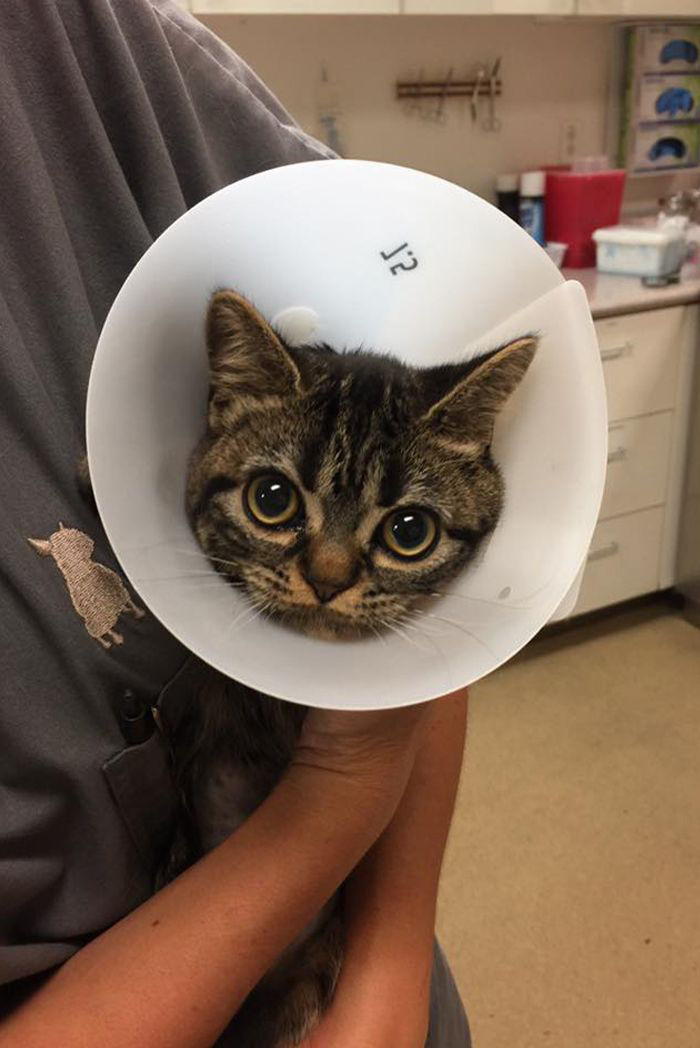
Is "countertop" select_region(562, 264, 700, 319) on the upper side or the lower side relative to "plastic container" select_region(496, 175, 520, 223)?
lower

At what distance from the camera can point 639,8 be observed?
2186mm

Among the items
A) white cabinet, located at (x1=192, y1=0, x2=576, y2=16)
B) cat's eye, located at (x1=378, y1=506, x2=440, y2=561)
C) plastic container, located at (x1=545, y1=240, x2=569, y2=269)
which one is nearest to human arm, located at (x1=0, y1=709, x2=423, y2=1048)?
cat's eye, located at (x1=378, y1=506, x2=440, y2=561)

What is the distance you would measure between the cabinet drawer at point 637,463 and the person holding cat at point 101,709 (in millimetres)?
1735

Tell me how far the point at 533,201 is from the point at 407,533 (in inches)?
82.2

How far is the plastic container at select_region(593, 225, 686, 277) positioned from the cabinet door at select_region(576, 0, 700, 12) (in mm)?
524

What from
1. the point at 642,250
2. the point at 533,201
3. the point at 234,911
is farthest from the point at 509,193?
the point at 234,911

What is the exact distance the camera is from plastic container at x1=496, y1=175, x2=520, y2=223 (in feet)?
7.96

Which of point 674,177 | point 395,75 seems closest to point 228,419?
point 395,75

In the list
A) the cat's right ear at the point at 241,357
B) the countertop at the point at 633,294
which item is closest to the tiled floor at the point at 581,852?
the countertop at the point at 633,294

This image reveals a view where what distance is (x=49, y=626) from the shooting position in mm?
472

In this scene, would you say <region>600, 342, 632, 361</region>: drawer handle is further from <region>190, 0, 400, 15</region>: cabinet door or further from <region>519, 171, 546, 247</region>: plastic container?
<region>190, 0, 400, 15</region>: cabinet door

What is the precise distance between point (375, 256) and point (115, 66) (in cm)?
20

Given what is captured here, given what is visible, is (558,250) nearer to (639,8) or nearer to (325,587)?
(639,8)

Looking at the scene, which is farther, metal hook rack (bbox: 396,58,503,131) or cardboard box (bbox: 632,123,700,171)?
cardboard box (bbox: 632,123,700,171)
